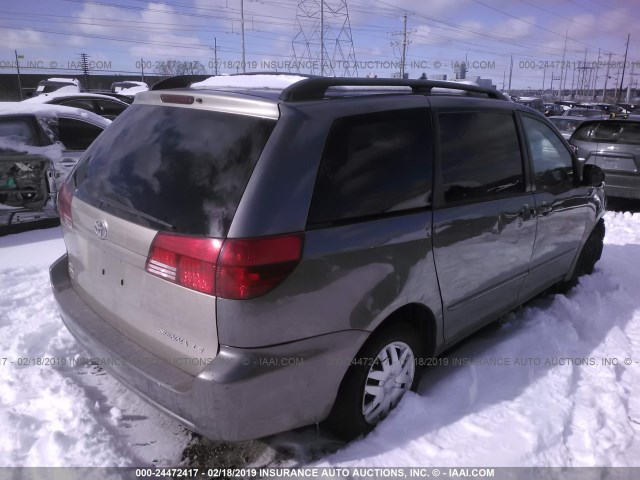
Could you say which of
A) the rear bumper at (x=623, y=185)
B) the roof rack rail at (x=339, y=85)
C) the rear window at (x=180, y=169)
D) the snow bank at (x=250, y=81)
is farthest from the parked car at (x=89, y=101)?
the rear bumper at (x=623, y=185)

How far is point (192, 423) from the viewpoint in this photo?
2.10 m

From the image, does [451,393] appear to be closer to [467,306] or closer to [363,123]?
[467,306]

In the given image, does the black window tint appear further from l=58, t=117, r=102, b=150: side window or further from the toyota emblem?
the toyota emblem

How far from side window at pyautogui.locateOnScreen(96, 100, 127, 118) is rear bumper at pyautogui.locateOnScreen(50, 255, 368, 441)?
10568 millimetres

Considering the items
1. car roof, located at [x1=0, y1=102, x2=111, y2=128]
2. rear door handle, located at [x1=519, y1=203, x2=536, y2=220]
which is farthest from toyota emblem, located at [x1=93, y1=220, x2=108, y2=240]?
car roof, located at [x1=0, y1=102, x2=111, y2=128]

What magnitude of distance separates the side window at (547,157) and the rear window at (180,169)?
2.41 metres

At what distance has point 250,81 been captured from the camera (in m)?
2.70

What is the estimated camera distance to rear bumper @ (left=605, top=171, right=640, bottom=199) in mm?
8047

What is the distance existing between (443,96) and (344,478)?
2183 millimetres

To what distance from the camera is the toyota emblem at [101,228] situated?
7.74 ft

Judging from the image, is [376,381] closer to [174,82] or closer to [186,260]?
[186,260]

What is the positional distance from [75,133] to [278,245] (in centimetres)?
555

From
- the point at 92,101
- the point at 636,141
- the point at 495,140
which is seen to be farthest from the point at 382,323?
the point at 92,101

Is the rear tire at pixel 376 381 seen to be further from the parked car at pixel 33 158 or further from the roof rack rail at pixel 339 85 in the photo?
the parked car at pixel 33 158
